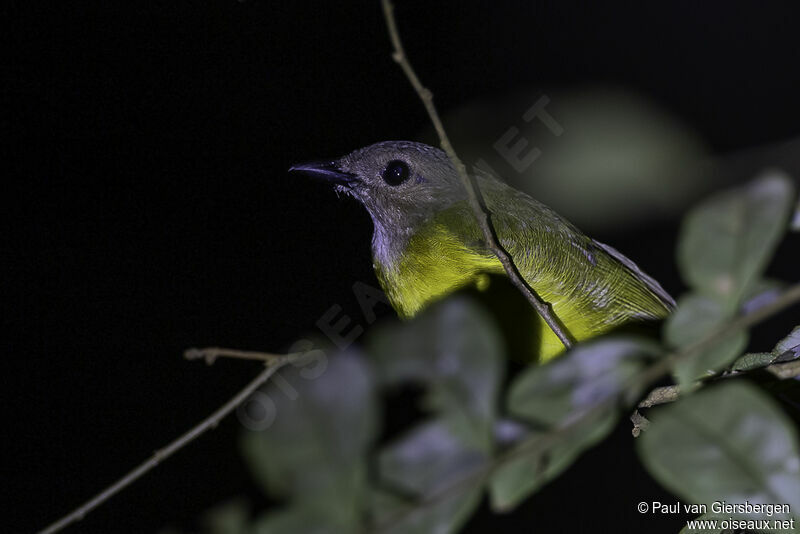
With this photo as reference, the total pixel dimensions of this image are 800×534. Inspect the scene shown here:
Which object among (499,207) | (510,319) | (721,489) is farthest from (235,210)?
(721,489)

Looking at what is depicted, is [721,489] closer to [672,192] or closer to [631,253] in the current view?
[672,192]

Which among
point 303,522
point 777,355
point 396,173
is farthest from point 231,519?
point 396,173

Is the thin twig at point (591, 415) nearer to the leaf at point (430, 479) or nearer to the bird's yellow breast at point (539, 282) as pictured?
the leaf at point (430, 479)

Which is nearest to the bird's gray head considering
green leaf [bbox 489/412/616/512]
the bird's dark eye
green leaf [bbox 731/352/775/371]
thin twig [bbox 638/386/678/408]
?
the bird's dark eye

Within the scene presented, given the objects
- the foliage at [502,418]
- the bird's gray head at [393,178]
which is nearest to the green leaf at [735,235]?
the foliage at [502,418]

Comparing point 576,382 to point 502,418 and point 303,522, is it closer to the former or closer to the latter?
point 502,418
